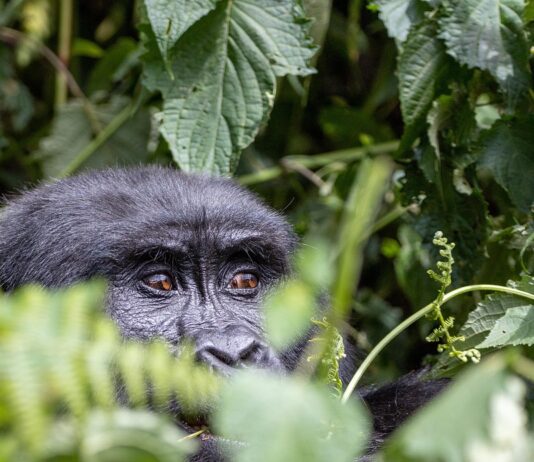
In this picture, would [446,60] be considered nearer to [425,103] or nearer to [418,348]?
[425,103]

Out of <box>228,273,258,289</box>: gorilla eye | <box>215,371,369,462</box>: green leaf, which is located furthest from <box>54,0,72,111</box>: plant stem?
<box>215,371,369,462</box>: green leaf

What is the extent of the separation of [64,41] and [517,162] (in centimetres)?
311

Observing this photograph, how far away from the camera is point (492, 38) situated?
291cm

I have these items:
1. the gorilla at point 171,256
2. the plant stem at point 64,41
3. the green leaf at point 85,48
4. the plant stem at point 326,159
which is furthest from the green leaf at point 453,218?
the green leaf at point 85,48

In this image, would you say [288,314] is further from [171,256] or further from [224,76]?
[224,76]

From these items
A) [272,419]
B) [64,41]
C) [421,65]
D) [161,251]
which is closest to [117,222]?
[161,251]

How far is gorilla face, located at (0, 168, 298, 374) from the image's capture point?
276 cm

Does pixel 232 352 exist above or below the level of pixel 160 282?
above

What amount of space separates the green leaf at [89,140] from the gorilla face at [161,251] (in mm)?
1217

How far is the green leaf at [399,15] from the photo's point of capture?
3002mm

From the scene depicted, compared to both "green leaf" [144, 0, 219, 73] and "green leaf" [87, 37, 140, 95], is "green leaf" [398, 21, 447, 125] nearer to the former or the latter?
"green leaf" [144, 0, 219, 73]

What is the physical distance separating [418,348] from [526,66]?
2.36 m

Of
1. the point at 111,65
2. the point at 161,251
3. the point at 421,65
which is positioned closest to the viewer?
the point at 161,251

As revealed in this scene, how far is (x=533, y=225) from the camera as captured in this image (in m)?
2.87
